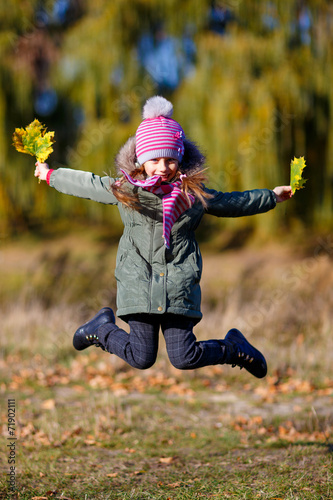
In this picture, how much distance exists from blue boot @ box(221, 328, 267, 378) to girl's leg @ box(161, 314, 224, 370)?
0.51 ft

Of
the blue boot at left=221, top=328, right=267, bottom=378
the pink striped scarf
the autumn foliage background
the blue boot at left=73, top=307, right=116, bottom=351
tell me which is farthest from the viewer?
the autumn foliage background

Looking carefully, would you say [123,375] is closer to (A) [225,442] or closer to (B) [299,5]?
(A) [225,442]

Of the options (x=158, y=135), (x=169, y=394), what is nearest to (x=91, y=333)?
(x=158, y=135)

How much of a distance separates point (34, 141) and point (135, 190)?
2.00 ft

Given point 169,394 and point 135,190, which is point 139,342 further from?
point 169,394

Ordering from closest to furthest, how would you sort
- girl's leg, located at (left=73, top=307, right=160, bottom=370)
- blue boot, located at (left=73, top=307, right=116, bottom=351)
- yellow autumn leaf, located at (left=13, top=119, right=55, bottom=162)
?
yellow autumn leaf, located at (left=13, top=119, right=55, bottom=162), girl's leg, located at (left=73, top=307, right=160, bottom=370), blue boot, located at (left=73, top=307, right=116, bottom=351)

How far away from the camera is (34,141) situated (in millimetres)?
3164

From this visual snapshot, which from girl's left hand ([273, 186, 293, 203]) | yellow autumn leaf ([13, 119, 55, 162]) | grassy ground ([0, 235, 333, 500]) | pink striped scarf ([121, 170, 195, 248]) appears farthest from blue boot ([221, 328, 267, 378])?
yellow autumn leaf ([13, 119, 55, 162])

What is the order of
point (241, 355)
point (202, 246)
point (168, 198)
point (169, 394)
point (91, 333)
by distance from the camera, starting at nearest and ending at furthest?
point (168, 198), point (241, 355), point (91, 333), point (169, 394), point (202, 246)

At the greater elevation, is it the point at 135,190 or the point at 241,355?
the point at 135,190

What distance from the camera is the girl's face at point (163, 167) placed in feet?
10.0

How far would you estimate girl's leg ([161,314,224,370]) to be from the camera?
3188 mm

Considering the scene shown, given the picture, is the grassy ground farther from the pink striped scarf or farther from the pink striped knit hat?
the pink striped knit hat

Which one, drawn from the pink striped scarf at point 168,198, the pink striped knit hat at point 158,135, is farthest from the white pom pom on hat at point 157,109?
the pink striped scarf at point 168,198
